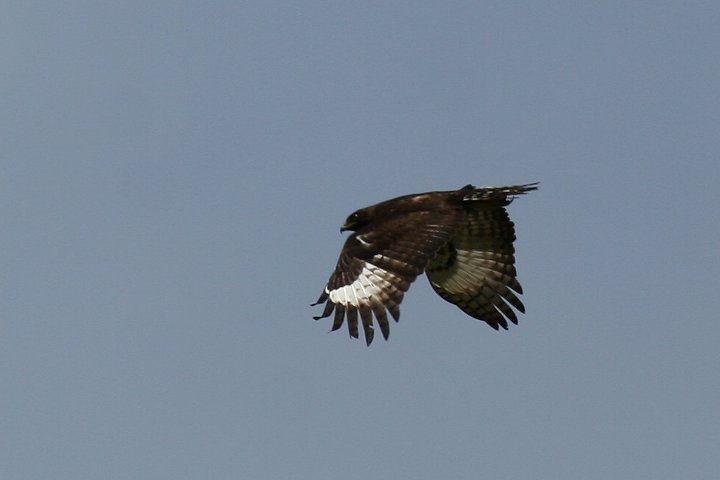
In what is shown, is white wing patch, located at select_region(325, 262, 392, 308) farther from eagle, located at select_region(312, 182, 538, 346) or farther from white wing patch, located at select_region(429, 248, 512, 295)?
white wing patch, located at select_region(429, 248, 512, 295)

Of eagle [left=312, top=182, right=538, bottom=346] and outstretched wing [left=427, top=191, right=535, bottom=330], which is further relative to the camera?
outstretched wing [left=427, top=191, right=535, bottom=330]

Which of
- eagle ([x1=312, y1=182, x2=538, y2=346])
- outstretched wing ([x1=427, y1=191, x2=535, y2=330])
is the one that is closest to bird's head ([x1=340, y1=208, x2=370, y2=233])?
eagle ([x1=312, y1=182, x2=538, y2=346])

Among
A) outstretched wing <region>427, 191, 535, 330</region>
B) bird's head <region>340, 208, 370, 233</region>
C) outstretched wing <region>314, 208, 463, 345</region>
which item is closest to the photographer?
outstretched wing <region>314, 208, 463, 345</region>

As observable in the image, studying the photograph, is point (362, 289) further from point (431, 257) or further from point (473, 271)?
point (473, 271)

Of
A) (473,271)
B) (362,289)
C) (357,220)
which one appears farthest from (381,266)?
(473,271)

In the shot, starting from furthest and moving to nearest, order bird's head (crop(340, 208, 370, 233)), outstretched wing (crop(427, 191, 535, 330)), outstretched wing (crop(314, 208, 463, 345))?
outstretched wing (crop(427, 191, 535, 330)) → bird's head (crop(340, 208, 370, 233)) → outstretched wing (crop(314, 208, 463, 345))

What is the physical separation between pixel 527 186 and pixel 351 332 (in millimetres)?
4379

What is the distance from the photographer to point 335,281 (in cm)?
2598

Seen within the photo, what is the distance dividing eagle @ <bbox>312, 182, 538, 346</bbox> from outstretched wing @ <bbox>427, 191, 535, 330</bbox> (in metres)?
0.02

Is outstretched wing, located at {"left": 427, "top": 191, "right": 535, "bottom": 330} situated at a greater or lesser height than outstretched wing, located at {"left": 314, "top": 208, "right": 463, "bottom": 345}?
greater

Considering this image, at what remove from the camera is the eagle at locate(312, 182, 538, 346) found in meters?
25.5

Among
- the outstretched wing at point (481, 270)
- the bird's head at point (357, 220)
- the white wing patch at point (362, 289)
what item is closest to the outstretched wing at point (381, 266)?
the white wing patch at point (362, 289)

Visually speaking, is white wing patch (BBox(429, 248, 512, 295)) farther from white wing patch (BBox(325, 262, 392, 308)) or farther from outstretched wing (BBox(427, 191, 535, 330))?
white wing patch (BBox(325, 262, 392, 308))

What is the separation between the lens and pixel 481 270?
29828 millimetres
